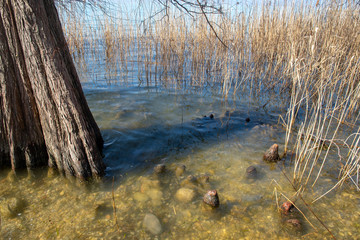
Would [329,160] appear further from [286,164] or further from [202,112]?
[202,112]

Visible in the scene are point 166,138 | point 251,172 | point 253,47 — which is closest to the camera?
point 251,172

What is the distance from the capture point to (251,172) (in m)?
2.22

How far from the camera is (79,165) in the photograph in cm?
200

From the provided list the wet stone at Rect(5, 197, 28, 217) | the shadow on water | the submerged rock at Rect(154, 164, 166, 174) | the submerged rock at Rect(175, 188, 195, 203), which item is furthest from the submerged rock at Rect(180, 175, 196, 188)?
the wet stone at Rect(5, 197, 28, 217)

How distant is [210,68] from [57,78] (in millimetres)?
4976

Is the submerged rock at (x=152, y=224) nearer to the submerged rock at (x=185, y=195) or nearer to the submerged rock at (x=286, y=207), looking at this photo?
the submerged rock at (x=185, y=195)

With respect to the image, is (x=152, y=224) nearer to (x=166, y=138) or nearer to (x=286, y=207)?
(x=286, y=207)

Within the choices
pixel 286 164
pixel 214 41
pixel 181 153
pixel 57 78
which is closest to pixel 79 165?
pixel 57 78

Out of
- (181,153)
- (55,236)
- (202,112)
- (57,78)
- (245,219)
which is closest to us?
(55,236)

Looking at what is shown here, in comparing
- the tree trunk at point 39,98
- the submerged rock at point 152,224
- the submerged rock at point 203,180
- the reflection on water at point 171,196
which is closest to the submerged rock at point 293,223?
the reflection on water at point 171,196

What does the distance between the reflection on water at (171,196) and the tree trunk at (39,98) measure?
0.71 ft

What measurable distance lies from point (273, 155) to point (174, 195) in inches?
50.4

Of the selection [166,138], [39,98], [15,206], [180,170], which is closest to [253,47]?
[166,138]

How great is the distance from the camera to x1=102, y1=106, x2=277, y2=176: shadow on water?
2.49m
